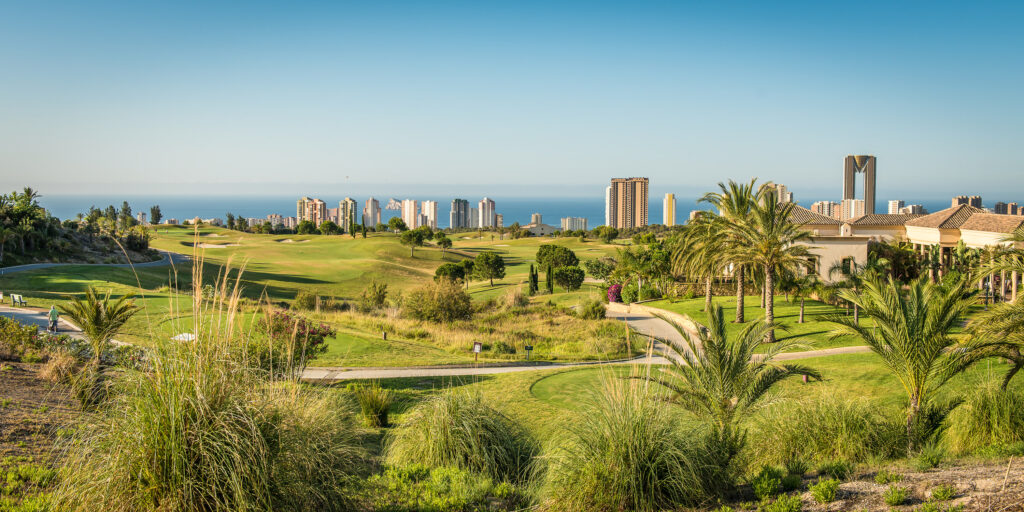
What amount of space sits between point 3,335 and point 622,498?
14.5 meters

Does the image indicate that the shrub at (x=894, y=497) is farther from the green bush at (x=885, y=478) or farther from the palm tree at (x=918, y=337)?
the palm tree at (x=918, y=337)

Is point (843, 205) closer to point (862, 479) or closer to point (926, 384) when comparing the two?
point (926, 384)

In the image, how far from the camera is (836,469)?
731 cm

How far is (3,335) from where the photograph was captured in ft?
44.5

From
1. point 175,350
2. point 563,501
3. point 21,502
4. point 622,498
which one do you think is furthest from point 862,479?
point 21,502

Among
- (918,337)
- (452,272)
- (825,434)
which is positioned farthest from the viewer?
(452,272)

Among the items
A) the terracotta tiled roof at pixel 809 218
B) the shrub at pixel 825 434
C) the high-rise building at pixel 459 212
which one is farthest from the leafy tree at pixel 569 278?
the high-rise building at pixel 459 212

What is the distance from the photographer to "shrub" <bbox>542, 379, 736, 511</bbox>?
6156 mm

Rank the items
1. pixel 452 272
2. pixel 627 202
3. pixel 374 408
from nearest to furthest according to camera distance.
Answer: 1. pixel 374 408
2. pixel 452 272
3. pixel 627 202

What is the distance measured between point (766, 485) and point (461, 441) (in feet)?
12.2

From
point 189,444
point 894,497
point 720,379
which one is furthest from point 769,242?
point 189,444

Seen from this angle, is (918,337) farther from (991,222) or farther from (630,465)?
(991,222)

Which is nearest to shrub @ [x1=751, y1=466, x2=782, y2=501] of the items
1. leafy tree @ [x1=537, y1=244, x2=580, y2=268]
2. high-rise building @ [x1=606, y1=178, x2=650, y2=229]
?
leafy tree @ [x1=537, y1=244, x2=580, y2=268]

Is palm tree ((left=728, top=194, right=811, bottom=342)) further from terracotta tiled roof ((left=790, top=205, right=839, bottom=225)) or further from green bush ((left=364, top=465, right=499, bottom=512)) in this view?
green bush ((left=364, top=465, right=499, bottom=512))
